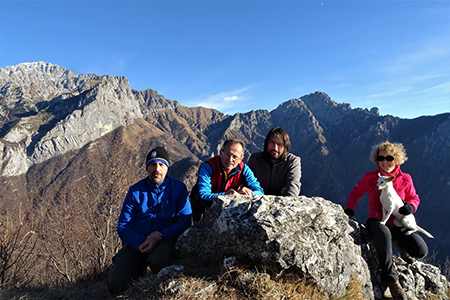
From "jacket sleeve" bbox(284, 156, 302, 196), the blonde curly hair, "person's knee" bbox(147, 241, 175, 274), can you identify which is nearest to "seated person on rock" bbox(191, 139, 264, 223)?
"jacket sleeve" bbox(284, 156, 302, 196)

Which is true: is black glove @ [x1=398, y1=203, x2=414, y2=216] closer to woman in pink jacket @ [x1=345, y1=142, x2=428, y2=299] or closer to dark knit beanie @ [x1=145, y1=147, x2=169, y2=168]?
woman in pink jacket @ [x1=345, y1=142, x2=428, y2=299]

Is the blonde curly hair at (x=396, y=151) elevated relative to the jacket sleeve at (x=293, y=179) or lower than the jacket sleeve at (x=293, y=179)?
elevated

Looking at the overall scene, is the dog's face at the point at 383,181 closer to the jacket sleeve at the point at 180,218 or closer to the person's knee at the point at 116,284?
the jacket sleeve at the point at 180,218

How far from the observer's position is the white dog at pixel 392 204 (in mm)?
4594

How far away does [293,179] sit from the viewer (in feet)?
17.8

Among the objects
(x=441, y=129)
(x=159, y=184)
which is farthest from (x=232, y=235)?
(x=441, y=129)

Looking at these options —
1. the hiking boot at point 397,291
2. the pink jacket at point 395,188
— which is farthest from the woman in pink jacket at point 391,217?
the hiking boot at point 397,291

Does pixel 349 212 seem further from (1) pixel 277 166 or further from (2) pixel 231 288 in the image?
(2) pixel 231 288

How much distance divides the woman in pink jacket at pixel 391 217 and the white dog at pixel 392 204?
Result: 97mm

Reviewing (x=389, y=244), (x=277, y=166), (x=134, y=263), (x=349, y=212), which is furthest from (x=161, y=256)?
(x=389, y=244)

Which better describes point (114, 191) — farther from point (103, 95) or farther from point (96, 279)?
point (103, 95)

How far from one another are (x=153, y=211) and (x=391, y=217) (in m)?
4.85

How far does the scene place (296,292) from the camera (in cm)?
327

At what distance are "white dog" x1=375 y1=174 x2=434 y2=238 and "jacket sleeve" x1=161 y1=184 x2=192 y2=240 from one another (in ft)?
12.6
